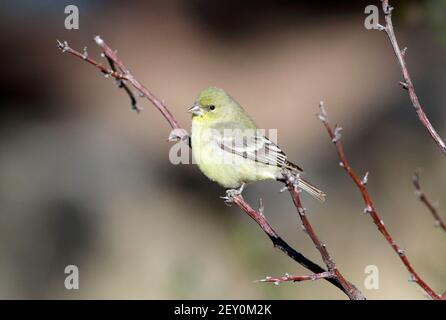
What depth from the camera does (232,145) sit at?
521 cm

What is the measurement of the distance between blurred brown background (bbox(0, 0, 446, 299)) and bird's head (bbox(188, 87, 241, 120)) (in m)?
1.90

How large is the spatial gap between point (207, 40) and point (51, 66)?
250 centimetres

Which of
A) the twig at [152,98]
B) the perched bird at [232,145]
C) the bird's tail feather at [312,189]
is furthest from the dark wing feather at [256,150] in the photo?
the twig at [152,98]

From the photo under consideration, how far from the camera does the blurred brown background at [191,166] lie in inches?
328

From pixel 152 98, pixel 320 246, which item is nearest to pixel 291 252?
pixel 320 246

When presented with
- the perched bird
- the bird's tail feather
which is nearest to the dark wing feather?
the perched bird

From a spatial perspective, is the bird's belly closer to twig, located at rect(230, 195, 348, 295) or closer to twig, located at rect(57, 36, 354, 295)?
twig, located at rect(57, 36, 354, 295)

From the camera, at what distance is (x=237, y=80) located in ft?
36.3

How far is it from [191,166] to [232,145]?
4.52m

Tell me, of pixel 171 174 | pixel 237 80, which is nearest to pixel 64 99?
pixel 171 174

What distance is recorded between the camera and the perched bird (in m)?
5.07

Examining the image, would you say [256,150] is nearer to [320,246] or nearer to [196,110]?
[196,110]

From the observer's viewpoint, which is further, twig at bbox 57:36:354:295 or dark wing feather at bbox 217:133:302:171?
dark wing feather at bbox 217:133:302:171

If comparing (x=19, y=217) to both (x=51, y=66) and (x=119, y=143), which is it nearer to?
(x=119, y=143)
